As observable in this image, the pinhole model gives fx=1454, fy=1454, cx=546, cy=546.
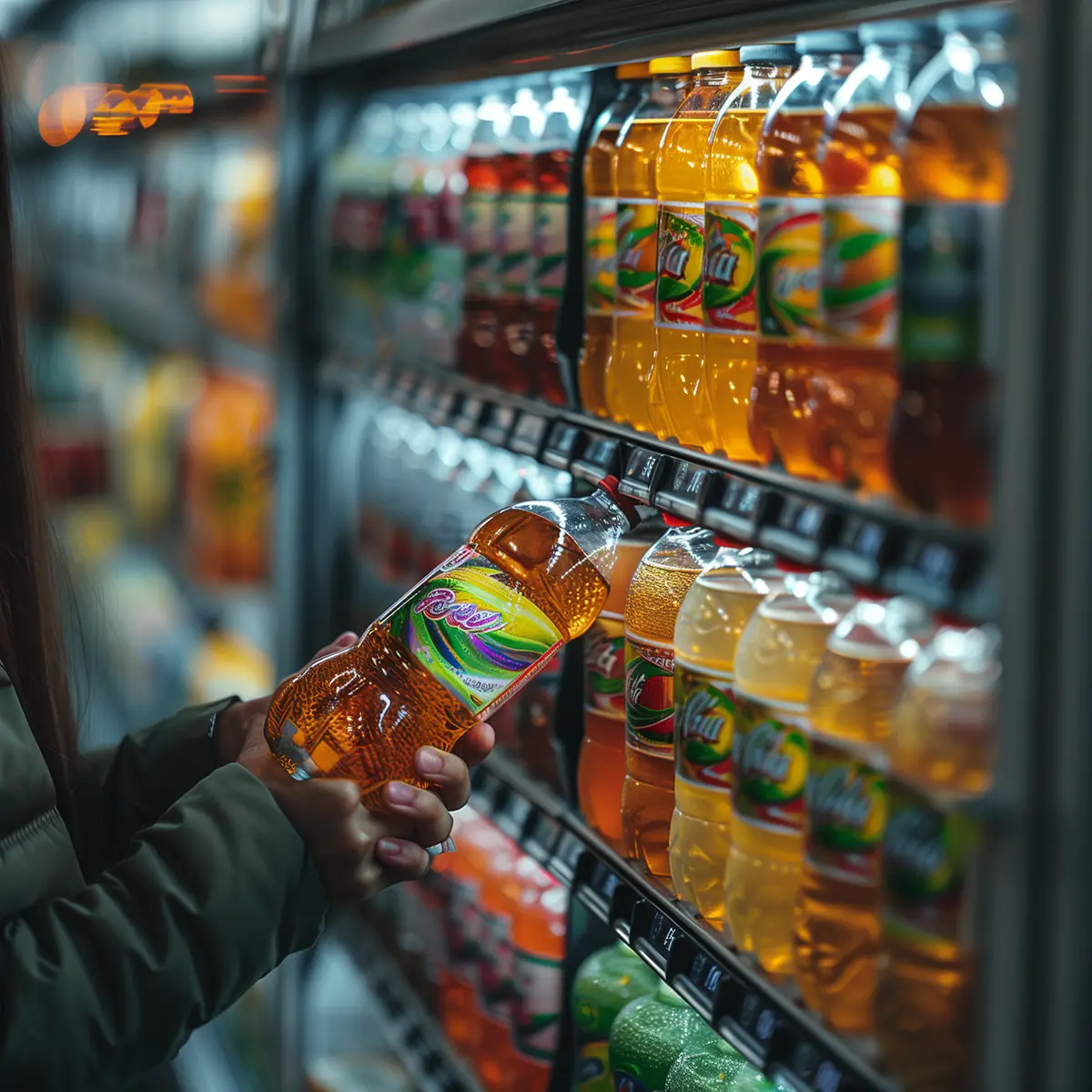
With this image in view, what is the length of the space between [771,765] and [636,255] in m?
0.59

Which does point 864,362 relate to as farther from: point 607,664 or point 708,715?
point 607,664

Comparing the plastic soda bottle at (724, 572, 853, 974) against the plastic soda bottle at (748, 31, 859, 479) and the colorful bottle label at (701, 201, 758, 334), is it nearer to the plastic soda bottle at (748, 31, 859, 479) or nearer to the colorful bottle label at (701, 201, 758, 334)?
the plastic soda bottle at (748, 31, 859, 479)

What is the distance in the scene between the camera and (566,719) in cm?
181

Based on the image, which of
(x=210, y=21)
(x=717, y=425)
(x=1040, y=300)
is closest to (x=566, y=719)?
(x=717, y=425)

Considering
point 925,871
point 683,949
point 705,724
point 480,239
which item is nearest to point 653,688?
point 705,724

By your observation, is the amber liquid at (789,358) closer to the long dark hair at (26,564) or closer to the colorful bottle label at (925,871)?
the colorful bottle label at (925,871)

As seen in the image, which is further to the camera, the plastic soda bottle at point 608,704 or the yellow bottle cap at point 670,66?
the plastic soda bottle at point 608,704

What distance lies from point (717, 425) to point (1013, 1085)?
28.0 inches

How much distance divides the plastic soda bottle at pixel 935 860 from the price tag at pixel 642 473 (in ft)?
1.40

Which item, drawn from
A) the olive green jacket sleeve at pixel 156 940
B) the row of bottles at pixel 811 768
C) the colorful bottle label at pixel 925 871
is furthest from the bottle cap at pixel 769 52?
the olive green jacket sleeve at pixel 156 940

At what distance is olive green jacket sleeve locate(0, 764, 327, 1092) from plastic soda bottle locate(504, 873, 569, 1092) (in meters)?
0.68

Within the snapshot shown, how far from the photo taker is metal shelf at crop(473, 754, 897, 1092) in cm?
118

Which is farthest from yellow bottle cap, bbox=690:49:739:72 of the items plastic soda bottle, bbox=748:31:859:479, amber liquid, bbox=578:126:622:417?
amber liquid, bbox=578:126:622:417

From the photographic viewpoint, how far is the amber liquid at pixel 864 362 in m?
1.13
